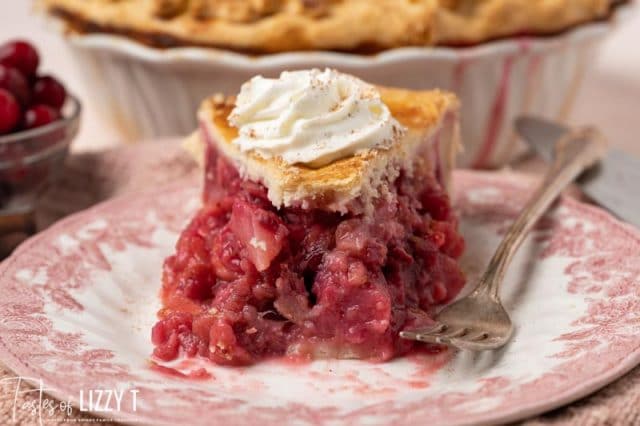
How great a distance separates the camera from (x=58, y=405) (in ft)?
4.31

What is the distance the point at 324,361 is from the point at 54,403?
46cm

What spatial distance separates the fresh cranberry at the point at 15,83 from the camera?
2.22m

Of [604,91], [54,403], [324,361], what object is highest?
[54,403]

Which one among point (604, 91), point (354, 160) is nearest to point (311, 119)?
point (354, 160)

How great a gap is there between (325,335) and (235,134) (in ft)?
1.48

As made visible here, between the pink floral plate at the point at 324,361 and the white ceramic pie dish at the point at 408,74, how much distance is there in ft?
1.81

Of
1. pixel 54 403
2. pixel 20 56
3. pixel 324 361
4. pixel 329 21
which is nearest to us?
pixel 54 403

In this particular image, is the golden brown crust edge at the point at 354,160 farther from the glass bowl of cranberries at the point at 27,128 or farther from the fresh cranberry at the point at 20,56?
the fresh cranberry at the point at 20,56

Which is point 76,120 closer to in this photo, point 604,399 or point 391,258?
point 391,258

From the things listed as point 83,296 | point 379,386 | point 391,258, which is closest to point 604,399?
point 379,386

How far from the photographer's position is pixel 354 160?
156 cm

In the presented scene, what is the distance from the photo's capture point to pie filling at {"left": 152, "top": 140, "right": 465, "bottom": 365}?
1537 millimetres

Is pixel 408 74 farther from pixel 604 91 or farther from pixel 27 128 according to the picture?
pixel 604 91

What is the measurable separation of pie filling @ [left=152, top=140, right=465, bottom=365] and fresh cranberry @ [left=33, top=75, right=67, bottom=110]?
3.02 feet
